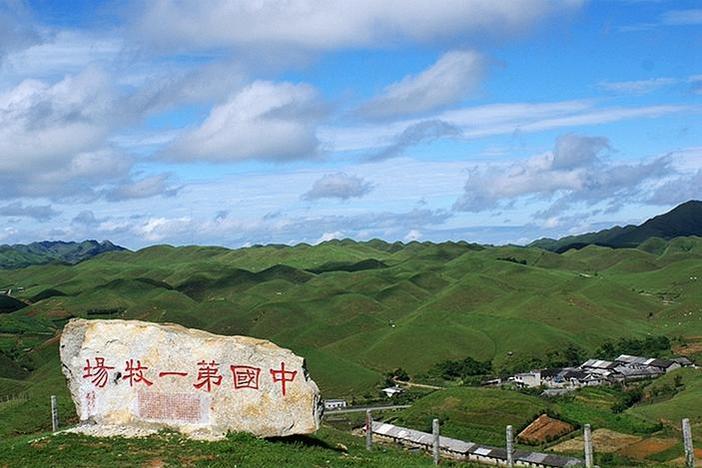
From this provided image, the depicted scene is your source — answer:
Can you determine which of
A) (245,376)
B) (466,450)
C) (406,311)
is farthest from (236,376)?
(406,311)

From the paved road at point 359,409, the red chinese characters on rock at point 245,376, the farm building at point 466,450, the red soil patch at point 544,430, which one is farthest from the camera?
the paved road at point 359,409

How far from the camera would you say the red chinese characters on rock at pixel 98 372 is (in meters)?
22.6

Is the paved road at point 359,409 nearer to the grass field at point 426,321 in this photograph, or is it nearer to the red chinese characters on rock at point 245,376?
the grass field at point 426,321

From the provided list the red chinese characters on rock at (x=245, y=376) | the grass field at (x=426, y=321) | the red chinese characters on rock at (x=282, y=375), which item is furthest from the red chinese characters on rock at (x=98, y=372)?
the grass field at (x=426, y=321)

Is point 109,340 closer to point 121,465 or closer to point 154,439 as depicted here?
point 154,439

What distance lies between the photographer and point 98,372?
22734 millimetres

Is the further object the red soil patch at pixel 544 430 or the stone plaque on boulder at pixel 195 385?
the red soil patch at pixel 544 430

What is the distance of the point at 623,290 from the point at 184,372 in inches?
4963

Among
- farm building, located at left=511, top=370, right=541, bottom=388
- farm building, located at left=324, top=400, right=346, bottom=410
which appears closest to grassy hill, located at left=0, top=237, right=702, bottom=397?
farm building, located at left=324, top=400, right=346, bottom=410

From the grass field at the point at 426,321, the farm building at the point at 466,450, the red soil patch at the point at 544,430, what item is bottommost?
the red soil patch at the point at 544,430

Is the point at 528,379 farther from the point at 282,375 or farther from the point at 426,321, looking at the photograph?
the point at 282,375

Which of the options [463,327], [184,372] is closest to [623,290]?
[463,327]

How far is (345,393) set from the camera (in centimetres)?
8238

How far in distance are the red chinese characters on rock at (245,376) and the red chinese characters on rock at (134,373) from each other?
2.40 m
